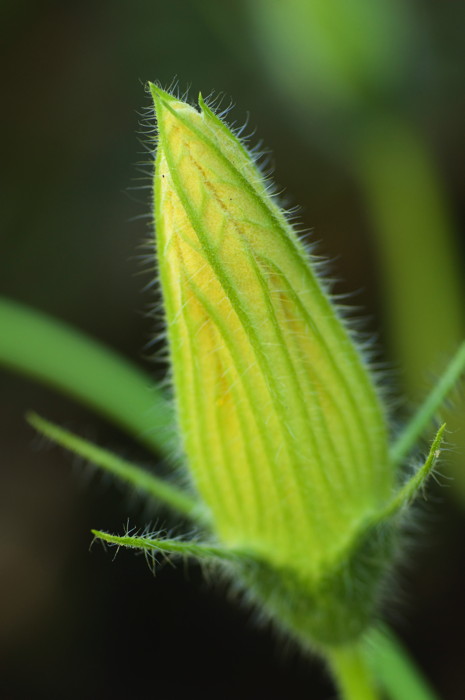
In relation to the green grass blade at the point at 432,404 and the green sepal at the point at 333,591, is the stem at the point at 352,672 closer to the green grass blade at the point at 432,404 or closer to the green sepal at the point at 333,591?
the green sepal at the point at 333,591

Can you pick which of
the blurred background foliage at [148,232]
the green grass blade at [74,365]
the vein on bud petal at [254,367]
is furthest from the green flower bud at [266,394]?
the blurred background foliage at [148,232]

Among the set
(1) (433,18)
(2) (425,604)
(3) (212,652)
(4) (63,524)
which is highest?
(1) (433,18)

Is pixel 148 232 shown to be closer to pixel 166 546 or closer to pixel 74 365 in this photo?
pixel 74 365

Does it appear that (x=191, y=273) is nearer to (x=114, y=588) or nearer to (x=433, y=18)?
(x=114, y=588)

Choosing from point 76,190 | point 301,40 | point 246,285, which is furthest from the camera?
Result: point 76,190

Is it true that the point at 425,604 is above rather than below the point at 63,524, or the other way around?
below

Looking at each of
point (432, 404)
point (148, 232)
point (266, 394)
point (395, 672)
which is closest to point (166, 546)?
point (266, 394)

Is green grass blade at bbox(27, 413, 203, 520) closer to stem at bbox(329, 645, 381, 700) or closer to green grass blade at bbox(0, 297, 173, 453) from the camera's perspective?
stem at bbox(329, 645, 381, 700)

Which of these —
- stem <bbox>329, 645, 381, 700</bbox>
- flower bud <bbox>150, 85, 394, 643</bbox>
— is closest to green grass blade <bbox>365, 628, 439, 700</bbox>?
stem <bbox>329, 645, 381, 700</bbox>

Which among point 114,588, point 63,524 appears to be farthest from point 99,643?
point 63,524
